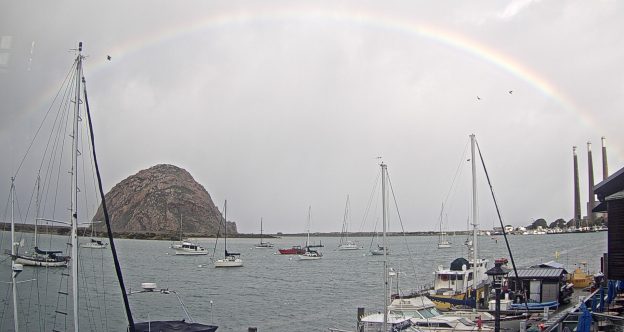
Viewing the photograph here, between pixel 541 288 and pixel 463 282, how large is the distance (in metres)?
11.1

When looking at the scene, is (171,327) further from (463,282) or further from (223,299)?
(223,299)

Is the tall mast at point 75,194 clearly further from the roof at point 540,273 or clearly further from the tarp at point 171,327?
the roof at point 540,273

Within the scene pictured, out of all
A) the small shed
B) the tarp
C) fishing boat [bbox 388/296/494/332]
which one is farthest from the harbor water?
the small shed

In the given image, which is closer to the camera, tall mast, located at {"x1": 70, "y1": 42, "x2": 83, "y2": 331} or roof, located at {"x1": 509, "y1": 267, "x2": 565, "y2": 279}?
tall mast, located at {"x1": 70, "y1": 42, "x2": 83, "y2": 331}

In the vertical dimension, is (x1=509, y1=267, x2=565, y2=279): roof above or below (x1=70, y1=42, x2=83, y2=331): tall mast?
below

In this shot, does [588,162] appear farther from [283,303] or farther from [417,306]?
[417,306]

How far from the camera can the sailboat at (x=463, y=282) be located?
4319 centimetres

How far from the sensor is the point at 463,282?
50.2 metres

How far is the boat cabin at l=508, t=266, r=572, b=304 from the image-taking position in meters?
38.8

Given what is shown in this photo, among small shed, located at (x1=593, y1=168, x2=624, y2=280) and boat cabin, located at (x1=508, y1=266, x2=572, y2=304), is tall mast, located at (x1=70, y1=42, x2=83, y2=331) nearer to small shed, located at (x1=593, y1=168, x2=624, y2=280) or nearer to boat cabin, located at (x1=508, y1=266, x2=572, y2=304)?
small shed, located at (x1=593, y1=168, x2=624, y2=280)

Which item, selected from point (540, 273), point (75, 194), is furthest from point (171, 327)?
point (540, 273)

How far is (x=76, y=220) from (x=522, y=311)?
25.9 m

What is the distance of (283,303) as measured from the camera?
63.1m

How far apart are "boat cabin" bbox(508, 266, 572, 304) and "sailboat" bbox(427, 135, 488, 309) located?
3.28 m
